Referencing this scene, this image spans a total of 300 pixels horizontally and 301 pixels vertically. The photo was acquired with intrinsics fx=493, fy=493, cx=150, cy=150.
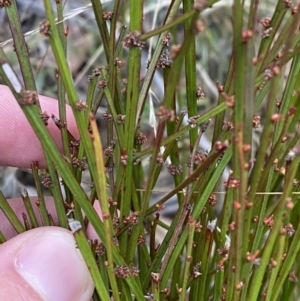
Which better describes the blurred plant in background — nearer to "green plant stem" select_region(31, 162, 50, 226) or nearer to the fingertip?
"green plant stem" select_region(31, 162, 50, 226)

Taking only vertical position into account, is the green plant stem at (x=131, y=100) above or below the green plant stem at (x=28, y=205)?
above

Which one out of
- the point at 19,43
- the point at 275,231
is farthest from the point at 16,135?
the point at 275,231

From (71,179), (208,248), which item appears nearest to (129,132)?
(71,179)

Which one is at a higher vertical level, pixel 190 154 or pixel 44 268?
pixel 190 154

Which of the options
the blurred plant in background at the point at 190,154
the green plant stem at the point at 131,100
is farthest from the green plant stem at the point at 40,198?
the green plant stem at the point at 131,100

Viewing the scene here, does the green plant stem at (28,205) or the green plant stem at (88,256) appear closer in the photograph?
the green plant stem at (88,256)

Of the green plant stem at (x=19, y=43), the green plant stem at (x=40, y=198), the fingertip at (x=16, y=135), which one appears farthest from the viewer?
the fingertip at (x=16, y=135)

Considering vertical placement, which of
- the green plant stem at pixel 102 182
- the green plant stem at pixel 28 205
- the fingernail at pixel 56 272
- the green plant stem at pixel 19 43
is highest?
the green plant stem at pixel 19 43

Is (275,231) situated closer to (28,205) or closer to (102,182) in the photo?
(102,182)

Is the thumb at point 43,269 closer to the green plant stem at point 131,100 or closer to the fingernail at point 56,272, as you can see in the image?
the fingernail at point 56,272
